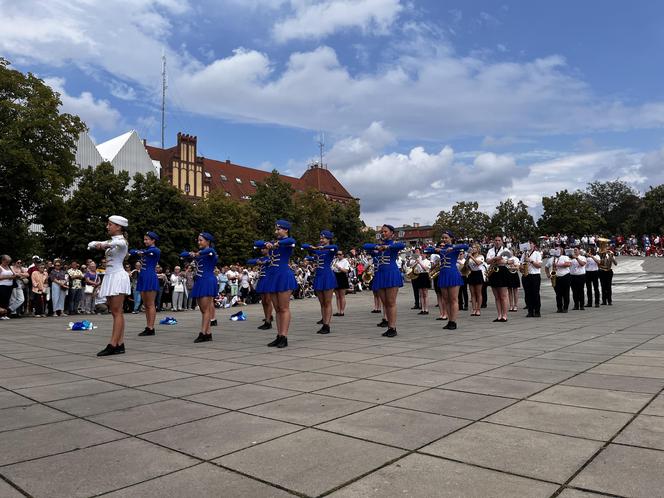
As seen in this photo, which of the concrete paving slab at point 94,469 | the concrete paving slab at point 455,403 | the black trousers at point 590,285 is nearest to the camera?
the concrete paving slab at point 94,469

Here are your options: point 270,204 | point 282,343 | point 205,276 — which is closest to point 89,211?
point 270,204

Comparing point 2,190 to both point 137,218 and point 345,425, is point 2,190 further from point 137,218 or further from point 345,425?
point 345,425

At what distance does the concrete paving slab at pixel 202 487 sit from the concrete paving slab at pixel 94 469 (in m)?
0.10

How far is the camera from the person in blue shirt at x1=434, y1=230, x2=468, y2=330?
11633 mm

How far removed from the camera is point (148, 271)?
11.0 metres

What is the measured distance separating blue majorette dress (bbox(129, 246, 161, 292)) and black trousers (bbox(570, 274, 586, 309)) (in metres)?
12.5

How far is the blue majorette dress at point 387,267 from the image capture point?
33.9 feet

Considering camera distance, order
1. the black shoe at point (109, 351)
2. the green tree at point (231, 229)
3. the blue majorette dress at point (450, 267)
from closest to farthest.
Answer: the black shoe at point (109, 351) < the blue majorette dress at point (450, 267) < the green tree at point (231, 229)

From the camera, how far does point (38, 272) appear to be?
58.1 feet

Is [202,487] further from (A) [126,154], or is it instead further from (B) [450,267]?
(A) [126,154]

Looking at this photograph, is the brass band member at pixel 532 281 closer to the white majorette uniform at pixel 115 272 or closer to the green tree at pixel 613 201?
the white majorette uniform at pixel 115 272

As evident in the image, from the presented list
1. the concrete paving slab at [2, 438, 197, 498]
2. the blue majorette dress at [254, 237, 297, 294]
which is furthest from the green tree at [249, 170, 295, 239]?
the concrete paving slab at [2, 438, 197, 498]

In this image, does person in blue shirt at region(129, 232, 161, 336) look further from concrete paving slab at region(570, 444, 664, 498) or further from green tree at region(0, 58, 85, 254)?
green tree at region(0, 58, 85, 254)

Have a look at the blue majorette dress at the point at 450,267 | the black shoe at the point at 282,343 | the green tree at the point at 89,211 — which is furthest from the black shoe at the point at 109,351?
the green tree at the point at 89,211
